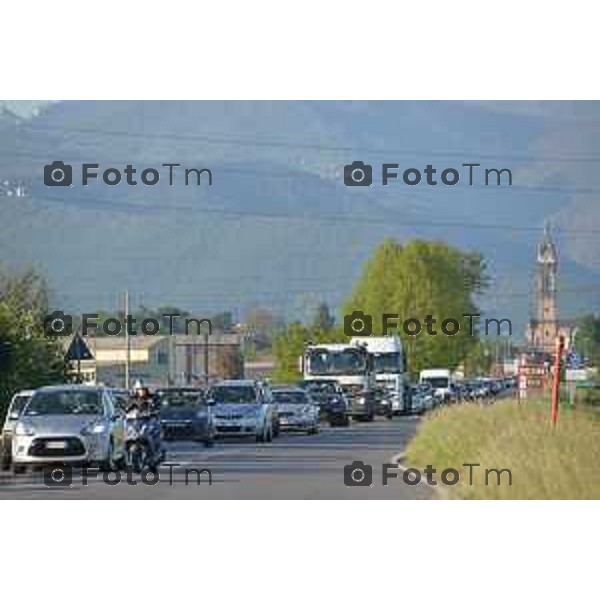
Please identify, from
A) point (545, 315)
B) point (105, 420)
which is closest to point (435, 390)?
point (545, 315)

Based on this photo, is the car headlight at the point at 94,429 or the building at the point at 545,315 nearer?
the car headlight at the point at 94,429

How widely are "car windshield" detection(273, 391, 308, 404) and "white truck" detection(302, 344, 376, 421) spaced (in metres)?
10.1

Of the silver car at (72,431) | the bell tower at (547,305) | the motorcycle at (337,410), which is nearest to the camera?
the silver car at (72,431)

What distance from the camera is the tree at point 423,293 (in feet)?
267

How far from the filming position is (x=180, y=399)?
53750mm

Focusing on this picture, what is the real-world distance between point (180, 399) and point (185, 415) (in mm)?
2100

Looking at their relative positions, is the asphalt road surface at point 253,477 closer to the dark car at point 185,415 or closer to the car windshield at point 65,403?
the dark car at point 185,415

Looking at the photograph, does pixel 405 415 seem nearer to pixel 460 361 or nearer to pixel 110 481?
pixel 460 361

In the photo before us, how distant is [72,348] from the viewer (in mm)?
44312

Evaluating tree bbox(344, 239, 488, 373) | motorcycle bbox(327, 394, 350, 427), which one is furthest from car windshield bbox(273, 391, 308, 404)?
tree bbox(344, 239, 488, 373)

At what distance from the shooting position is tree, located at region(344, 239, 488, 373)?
81.4 m

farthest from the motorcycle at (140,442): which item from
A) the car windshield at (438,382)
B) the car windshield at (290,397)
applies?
the car windshield at (438,382)

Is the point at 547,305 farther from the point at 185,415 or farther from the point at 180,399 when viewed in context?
the point at 185,415

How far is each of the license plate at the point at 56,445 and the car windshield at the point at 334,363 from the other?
3654 centimetres
